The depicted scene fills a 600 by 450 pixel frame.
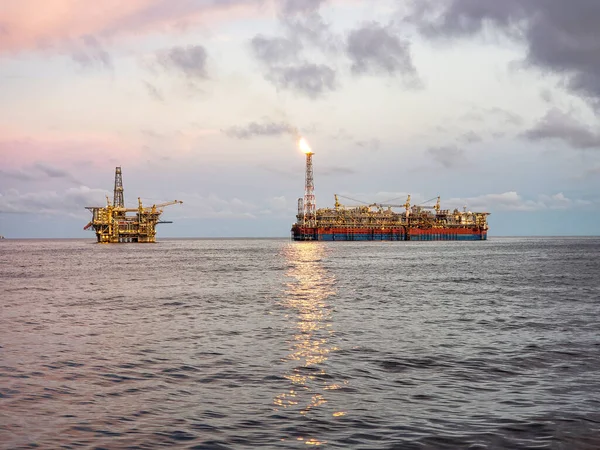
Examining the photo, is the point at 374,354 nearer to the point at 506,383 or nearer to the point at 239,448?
the point at 506,383

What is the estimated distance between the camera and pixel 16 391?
49.9ft

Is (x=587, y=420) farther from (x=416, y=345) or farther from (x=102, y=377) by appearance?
(x=102, y=377)

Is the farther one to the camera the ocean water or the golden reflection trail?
the golden reflection trail

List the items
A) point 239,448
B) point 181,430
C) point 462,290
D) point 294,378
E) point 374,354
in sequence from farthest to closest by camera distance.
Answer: point 462,290
point 374,354
point 294,378
point 181,430
point 239,448

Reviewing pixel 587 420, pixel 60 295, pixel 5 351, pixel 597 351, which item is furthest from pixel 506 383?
pixel 60 295

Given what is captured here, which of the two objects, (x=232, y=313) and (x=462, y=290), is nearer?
(x=232, y=313)

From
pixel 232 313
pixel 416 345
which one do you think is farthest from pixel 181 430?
pixel 232 313

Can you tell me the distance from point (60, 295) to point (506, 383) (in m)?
35.0

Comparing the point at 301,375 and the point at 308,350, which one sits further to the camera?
the point at 308,350

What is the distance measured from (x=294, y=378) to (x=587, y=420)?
25.2 feet

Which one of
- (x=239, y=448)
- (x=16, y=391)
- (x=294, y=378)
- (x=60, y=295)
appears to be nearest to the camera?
(x=239, y=448)

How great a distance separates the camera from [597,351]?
20062 millimetres

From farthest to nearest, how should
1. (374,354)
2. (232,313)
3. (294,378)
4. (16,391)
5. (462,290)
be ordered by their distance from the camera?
(462,290) → (232,313) → (374,354) → (294,378) → (16,391)

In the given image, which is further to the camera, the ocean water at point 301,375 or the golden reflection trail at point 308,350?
the golden reflection trail at point 308,350
